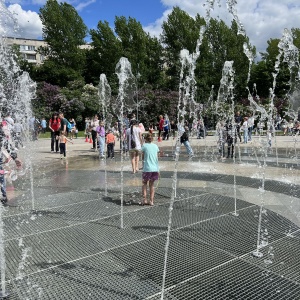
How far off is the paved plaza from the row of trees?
36.6 meters

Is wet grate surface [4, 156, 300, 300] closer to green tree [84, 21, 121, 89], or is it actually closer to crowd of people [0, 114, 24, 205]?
crowd of people [0, 114, 24, 205]

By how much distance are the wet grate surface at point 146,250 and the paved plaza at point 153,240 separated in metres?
0.01

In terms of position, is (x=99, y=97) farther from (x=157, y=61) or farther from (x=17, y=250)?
(x=17, y=250)

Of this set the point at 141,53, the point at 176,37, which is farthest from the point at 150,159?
the point at 176,37

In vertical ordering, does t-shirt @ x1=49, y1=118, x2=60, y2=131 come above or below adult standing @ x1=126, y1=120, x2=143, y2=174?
above

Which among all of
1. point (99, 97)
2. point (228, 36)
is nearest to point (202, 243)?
point (99, 97)

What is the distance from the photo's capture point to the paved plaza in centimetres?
341

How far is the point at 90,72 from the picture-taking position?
1930 inches

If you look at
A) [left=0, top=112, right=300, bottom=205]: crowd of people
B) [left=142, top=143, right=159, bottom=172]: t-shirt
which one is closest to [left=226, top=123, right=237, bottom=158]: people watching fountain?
[left=0, top=112, right=300, bottom=205]: crowd of people

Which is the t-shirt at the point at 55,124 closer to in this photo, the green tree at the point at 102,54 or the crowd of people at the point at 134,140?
the crowd of people at the point at 134,140

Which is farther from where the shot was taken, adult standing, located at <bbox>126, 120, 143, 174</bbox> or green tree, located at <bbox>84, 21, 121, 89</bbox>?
green tree, located at <bbox>84, 21, 121, 89</bbox>

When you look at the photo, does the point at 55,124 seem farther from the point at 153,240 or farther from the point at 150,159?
the point at 153,240

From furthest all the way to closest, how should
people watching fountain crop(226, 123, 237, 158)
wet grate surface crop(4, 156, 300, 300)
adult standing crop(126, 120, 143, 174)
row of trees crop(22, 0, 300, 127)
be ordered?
row of trees crop(22, 0, 300, 127)
people watching fountain crop(226, 123, 237, 158)
adult standing crop(126, 120, 143, 174)
wet grate surface crop(4, 156, 300, 300)

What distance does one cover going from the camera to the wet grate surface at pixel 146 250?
3375 mm
